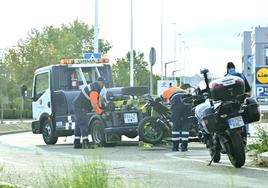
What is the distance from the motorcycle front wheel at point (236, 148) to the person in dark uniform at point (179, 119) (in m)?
4.09

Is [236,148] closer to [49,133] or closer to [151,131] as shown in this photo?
[151,131]

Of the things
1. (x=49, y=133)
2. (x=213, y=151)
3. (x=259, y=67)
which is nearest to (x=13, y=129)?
(x=259, y=67)

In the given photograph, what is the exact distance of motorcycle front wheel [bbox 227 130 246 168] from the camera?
11898mm

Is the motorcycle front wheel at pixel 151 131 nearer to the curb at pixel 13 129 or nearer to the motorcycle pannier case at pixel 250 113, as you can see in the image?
the motorcycle pannier case at pixel 250 113

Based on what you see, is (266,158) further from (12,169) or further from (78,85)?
(78,85)

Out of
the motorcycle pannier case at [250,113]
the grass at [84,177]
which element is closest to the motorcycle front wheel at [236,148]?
the motorcycle pannier case at [250,113]

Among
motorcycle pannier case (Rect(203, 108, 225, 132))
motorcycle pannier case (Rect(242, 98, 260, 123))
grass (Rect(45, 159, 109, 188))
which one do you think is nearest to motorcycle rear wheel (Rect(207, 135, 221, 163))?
motorcycle pannier case (Rect(203, 108, 225, 132))

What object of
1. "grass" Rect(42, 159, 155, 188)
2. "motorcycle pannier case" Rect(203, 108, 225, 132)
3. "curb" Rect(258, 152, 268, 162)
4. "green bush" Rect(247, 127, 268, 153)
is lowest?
"curb" Rect(258, 152, 268, 162)

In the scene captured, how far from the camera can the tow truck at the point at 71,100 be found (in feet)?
61.8

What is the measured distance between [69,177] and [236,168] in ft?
19.3

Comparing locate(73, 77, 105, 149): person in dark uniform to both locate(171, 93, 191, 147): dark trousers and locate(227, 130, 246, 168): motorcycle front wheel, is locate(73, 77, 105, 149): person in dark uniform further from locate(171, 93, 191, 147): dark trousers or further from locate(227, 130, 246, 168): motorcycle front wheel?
locate(227, 130, 246, 168): motorcycle front wheel

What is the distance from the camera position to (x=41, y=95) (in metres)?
21.7

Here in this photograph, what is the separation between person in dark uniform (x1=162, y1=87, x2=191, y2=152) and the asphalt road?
328 mm

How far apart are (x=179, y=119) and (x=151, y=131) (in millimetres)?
1451
